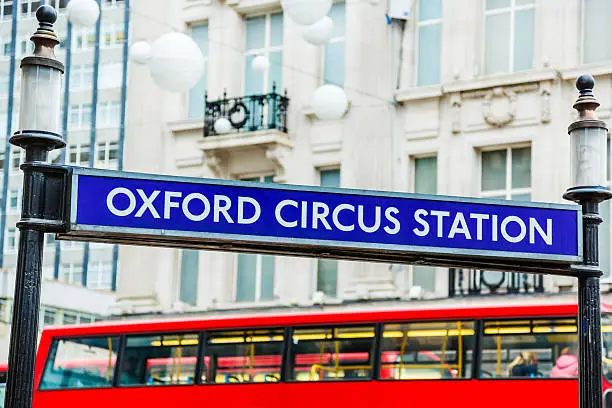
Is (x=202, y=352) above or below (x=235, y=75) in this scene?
below

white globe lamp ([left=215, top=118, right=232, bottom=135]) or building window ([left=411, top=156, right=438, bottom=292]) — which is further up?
white globe lamp ([left=215, top=118, right=232, bottom=135])

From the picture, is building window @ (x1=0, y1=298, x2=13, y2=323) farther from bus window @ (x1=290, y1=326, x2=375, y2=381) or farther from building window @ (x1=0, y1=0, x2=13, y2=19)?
bus window @ (x1=290, y1=326, x2=375, y2=381)

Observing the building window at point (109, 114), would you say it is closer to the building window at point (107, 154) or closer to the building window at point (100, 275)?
the building window at point (107, 154)

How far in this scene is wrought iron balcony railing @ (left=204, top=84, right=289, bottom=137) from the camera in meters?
29.8

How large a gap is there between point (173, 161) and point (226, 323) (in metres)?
9.25

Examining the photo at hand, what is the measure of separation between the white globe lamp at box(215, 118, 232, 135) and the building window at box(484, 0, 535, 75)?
17.8 ft

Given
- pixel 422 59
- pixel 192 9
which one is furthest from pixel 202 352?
pixel 192 9

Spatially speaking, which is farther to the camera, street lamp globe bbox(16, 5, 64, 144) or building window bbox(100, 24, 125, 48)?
building window bbox(100, 24, 125, 48)

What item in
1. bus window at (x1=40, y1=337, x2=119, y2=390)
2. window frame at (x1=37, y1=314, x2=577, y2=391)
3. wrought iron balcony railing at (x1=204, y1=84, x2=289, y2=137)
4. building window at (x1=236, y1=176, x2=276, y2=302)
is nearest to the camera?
window frame at (x1=37, y1=314, x2=577, y2=391)

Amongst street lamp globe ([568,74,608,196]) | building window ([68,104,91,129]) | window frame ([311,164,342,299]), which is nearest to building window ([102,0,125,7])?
building window ([68,104,91,129])

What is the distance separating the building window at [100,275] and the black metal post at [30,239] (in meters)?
54.1

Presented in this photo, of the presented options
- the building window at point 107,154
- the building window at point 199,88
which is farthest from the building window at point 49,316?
the building window at point 199,88

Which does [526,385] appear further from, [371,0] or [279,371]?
[371,0]

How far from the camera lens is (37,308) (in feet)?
27.7
